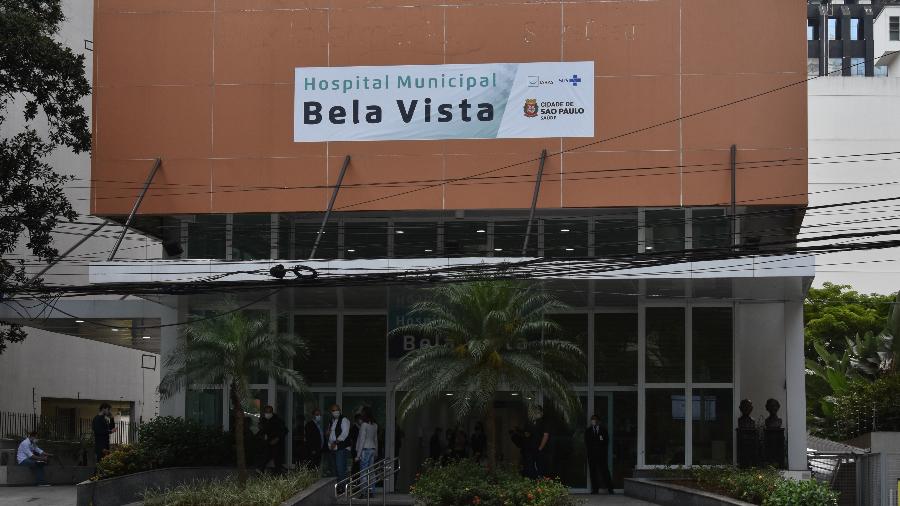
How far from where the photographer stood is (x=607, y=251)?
97.9 ft

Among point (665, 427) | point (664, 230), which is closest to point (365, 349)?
point (665, 427)

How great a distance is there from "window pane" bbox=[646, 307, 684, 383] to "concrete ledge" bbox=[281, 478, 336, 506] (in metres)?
8.14

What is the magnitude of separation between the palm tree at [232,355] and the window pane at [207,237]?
13.9 ft

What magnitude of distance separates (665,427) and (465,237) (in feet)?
20.5

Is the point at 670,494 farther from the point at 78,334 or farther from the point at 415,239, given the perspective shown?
the point at 78,334

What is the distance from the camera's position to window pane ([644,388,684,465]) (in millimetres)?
30797

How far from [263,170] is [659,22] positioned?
921cm

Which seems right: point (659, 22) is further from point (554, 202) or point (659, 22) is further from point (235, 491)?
point (235, 491)

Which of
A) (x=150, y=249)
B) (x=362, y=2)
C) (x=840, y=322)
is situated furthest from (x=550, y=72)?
(x=840, y=322)

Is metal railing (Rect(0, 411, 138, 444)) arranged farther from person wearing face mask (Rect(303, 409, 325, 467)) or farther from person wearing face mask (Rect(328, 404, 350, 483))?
person wearing face mask (Rect(328, 404, 350, 483))

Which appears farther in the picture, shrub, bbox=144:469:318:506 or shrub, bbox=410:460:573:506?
shrub, bbox=410:460:573:506

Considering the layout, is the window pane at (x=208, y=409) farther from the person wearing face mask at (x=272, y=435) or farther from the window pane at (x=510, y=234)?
the window pane at (x=510, y=234)

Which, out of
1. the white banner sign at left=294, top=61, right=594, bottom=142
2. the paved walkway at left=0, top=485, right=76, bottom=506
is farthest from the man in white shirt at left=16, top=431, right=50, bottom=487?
the white banner sign at left=294, top=61, right=594, bottom=142

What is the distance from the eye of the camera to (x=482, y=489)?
24156mm
